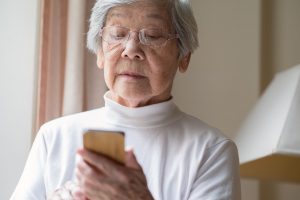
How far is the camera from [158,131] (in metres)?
1.27

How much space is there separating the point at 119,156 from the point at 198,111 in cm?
124

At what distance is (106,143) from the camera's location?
810mm

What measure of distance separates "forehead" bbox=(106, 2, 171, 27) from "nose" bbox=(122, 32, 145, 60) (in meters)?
0.05

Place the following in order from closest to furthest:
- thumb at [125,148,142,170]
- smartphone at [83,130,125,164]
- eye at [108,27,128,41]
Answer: smartphone at [83,130,125,164], thumb at [125,148,142,170], eye at [108,27,128,41]

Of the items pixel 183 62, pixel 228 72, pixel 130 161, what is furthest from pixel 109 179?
pixel 228 72

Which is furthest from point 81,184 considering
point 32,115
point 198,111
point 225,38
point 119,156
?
point 225,38

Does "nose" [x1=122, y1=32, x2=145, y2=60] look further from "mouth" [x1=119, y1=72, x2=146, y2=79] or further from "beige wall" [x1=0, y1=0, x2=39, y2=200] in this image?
"beige wall" [x1=0, y1=0, x2=39, y2=200]

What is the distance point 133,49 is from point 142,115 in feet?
0.67

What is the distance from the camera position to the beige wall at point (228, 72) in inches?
80.7

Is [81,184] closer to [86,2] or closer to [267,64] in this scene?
[86,2]

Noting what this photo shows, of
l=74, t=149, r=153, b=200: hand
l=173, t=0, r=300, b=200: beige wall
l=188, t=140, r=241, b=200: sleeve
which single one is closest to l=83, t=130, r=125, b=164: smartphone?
l=74, t=149, r=153, b=200: hand

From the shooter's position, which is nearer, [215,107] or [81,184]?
[81,184]

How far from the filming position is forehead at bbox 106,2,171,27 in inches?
47.5

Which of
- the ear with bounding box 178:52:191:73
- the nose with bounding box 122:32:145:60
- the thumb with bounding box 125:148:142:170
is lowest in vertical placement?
the thumb with bounding box 125:148:142:170
